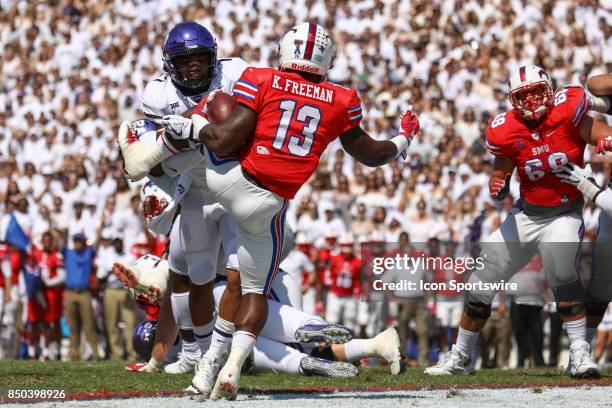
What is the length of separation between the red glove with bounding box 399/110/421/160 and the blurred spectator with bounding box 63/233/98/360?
24.8 ft

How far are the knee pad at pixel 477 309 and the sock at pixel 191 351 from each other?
1.95 metres

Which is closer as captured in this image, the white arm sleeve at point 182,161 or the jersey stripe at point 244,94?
the jersey stripe at point 244,94

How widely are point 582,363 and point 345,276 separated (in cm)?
643

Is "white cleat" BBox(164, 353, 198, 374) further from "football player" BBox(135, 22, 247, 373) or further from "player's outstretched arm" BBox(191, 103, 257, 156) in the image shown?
"player's outstretched arm" BBox(191, 103, 257, 156)

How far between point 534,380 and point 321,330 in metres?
1.42

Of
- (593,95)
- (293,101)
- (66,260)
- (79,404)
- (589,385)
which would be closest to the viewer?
(79,404)

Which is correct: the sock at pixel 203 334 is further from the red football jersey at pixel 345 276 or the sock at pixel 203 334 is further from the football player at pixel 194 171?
the red football jersey at pixel 345 276

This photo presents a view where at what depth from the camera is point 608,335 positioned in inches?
495

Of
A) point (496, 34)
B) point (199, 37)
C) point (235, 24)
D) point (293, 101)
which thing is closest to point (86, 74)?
point (235, 24)

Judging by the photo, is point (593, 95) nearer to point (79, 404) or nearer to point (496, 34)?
point (79, 404)

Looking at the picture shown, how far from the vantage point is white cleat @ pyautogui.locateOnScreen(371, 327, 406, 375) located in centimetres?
792

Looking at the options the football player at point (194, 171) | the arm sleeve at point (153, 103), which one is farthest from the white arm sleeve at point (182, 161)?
the arm sleeve at point (153, 103)

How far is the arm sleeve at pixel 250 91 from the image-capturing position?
601 cm

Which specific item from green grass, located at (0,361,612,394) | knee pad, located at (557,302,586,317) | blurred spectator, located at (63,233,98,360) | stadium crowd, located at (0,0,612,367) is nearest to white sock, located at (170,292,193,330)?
green grass, located at (0,361,612,394)
